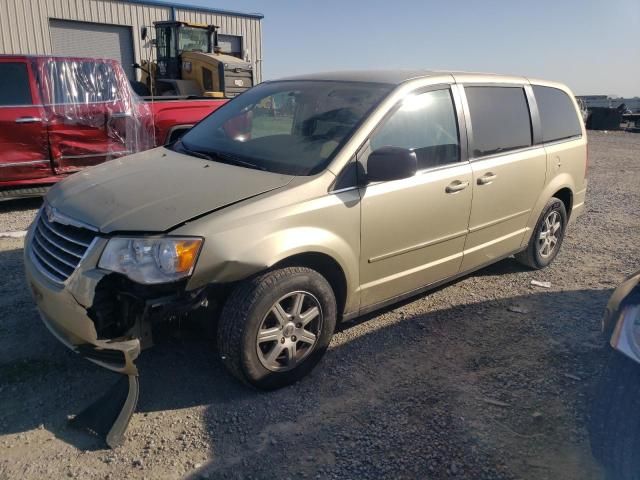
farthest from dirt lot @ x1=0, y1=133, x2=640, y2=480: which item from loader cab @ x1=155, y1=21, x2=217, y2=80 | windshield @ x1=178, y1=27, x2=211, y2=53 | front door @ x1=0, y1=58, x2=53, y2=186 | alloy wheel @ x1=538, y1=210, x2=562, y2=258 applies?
windshield @ x1=178, y1=27, x2=211, y2=53

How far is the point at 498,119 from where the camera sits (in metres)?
4.30

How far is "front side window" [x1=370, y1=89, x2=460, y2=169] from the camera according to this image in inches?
136

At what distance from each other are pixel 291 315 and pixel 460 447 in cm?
114

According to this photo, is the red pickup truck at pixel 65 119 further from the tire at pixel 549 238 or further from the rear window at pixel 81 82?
the tire at pixel 549 238

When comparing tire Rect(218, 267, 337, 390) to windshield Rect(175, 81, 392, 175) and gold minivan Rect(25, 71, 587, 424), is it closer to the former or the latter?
gold minivan Rect(25, 71, 587, 424)

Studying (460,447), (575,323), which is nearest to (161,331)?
(460,447)

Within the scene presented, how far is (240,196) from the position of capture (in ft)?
9.47

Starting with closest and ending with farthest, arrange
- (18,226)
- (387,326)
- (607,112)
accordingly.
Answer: (387,326) → (18,226) → (607,112)

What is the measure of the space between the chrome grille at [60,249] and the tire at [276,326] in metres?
0.81

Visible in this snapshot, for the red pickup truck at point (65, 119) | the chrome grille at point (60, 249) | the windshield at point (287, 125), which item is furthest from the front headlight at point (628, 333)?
the red pickup truck at point (65, 119)

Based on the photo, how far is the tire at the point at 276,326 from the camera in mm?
2807

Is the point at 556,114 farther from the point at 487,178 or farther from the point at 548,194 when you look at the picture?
the point at 487,178

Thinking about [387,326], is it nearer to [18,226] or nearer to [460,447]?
[460,447]

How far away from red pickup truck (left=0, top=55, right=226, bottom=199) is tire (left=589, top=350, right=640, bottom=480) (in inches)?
257
